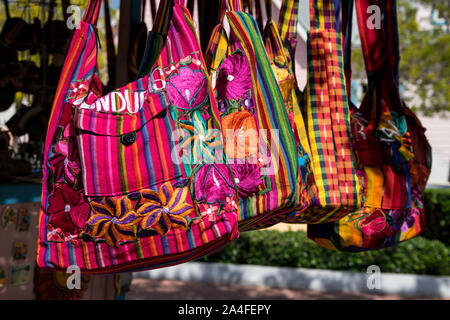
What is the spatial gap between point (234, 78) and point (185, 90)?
0.20m

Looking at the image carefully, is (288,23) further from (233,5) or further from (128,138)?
(128,138)

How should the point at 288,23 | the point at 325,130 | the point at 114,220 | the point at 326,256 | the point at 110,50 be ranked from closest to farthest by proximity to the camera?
the point at 114,220 → the point at 325,130 → the point at 288,23 → the point at 110,50 → the point at 326,256

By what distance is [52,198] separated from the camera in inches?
48.6

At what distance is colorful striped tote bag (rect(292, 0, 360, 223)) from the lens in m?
1.54

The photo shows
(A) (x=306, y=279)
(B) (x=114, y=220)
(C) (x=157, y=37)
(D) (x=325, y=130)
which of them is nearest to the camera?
(B) (x=114, y=220)

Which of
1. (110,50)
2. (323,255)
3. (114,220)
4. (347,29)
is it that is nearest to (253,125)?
(114,220)

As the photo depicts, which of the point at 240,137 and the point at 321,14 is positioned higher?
the point at 321,14

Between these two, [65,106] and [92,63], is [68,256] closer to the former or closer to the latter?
[65,106]

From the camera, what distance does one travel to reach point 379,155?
175 cm

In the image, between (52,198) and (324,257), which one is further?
(324,257)

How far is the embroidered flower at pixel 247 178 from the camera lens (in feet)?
4.42

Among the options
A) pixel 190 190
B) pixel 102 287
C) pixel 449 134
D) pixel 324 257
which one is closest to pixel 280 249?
pixel 324 257

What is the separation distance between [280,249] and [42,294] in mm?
4323

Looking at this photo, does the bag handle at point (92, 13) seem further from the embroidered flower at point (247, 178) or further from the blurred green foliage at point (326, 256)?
the blurred green foliage at point (326, 256)
